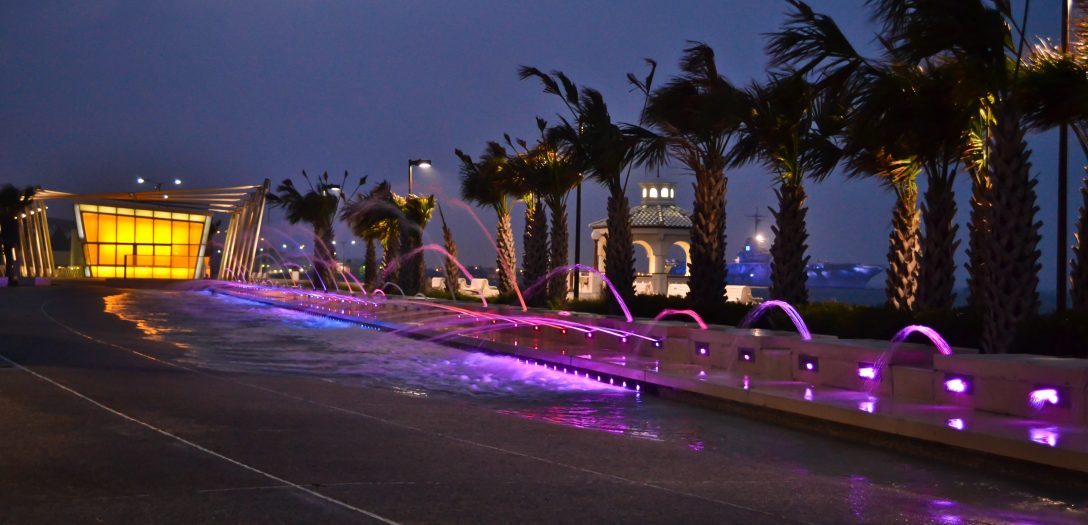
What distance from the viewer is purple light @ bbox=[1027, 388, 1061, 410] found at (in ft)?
30.7

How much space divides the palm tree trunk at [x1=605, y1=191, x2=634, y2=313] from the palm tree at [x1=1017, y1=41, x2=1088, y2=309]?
452 inches

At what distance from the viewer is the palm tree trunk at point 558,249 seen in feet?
105

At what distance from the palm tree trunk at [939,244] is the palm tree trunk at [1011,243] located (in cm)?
443

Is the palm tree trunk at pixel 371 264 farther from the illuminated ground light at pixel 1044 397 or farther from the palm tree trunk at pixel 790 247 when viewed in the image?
the illuminated ground light at pixel 1044 397

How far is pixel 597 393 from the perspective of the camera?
535 inches

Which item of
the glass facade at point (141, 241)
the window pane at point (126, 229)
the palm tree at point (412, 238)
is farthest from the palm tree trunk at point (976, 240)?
the window pane at point (126, 229)

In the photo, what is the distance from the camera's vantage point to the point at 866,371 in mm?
11758

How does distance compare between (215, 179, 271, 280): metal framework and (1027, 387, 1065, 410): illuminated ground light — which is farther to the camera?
(215, 179, 271, 280): metal framework

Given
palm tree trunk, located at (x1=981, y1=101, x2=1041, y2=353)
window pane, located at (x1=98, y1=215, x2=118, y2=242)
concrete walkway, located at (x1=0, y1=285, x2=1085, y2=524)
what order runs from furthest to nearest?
window pane, located at (x1=98, y1=215, x2=118, y2=242) < palm tree trunk, located at (x1=981, y1=101, x2=1041, y2=353) < concrete walkway, located at (x1=0, y1=285, x2=1085, y2=524)

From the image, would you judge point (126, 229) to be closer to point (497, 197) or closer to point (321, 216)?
point (321, 216)

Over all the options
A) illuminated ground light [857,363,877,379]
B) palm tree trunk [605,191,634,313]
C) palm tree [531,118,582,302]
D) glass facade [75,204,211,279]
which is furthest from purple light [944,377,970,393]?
glass facade [75,204,211,279]

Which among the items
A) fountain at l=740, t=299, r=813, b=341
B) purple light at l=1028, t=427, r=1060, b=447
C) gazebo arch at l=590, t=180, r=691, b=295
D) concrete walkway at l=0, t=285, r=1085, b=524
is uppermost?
gazebo arch at l=590, t=180, r=691, b=295

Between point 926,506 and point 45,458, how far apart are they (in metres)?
6.88

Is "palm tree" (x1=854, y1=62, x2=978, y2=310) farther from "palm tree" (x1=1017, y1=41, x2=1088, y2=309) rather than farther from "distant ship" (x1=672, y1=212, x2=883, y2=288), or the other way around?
"distant ship" (x1=672, y1=212, x2=883, y2=288)
